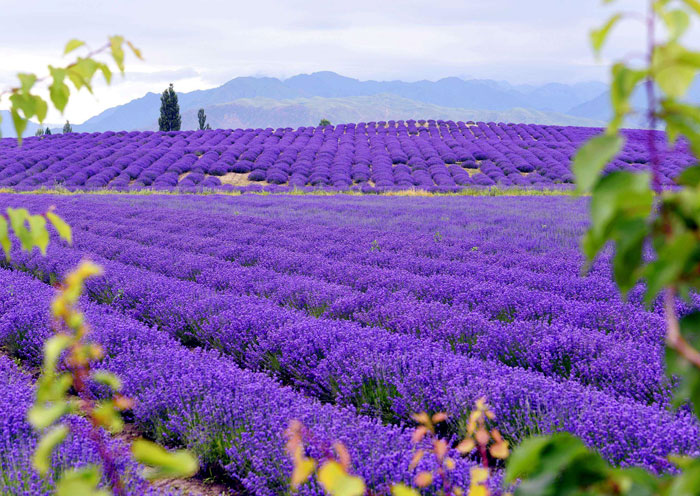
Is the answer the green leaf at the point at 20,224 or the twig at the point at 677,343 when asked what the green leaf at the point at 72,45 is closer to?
the green leaf at the point at 20,224

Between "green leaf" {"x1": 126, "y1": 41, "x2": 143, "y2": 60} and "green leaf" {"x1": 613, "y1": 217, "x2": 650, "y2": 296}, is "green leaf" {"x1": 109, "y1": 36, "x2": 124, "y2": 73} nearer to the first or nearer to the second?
"green leaf" {"x1": 126, "y1": 41, "x2": 143, "y2": 60}

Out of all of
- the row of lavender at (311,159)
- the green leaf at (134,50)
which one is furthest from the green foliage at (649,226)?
the row of lavender at (311,159)

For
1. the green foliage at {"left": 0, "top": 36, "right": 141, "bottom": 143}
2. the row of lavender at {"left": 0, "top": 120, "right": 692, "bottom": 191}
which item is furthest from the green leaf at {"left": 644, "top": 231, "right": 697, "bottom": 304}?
the row of lavender at {"left": 0, "top": 120, "right": 692, "bottom": 191}

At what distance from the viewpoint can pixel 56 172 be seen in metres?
28.0

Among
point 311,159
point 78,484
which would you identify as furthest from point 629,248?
point 311,159

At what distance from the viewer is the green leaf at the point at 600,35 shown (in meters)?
0.69

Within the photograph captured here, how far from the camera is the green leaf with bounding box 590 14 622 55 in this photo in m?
0.69

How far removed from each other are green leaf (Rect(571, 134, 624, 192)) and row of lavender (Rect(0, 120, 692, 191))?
73.2ft

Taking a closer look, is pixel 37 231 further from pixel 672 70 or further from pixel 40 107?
pixel 672 70

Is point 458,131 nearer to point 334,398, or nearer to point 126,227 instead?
point 126,227

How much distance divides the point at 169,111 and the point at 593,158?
53.5m

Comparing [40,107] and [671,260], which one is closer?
[671,260]

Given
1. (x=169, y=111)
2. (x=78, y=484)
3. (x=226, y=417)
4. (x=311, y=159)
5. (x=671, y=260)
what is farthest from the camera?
(x=169, y=111)

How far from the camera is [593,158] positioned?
0.62 metres
